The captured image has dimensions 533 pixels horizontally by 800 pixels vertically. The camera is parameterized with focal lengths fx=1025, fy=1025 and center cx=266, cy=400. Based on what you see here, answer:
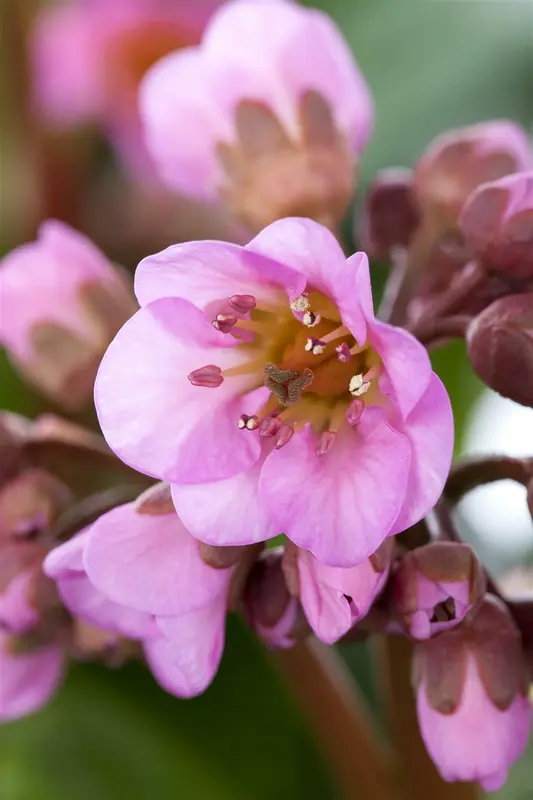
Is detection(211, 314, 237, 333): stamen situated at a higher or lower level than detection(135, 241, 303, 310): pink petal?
lower

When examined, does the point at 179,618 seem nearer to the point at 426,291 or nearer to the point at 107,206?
the point at 426,291

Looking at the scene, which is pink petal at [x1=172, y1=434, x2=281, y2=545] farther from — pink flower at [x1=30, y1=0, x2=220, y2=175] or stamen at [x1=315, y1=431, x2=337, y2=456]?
pink flower at [x1=30, y1=0, x2=220, y2=175]

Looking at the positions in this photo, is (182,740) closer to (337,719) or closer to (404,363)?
(337,719)

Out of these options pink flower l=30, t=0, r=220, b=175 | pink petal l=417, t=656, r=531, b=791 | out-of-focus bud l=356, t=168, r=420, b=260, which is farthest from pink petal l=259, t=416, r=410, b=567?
pink flower l=30, t=0, r=220, b=175

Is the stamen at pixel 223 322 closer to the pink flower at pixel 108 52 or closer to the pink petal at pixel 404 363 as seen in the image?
the pink petal at pixel 404 363

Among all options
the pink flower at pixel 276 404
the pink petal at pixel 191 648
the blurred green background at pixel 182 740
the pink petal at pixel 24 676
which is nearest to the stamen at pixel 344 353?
the pink flower at pixel 276 404

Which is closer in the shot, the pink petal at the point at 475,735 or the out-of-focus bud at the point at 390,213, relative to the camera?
the pink petal at the point at 475,735
